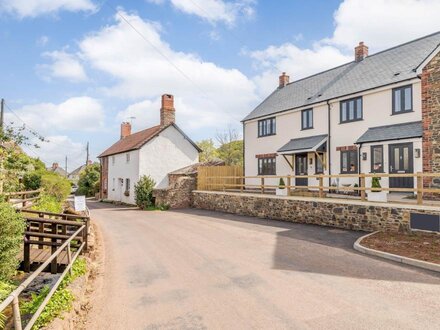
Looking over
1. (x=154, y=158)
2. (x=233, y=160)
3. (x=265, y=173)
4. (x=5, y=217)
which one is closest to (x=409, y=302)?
(x=5, y=217)

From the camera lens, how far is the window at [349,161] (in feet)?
63.5

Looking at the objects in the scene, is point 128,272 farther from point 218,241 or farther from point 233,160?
point 233,160

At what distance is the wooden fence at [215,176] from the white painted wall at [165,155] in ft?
18.5

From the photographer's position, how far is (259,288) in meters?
6.55

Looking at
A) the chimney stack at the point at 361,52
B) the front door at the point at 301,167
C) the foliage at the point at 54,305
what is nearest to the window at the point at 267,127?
the front door at the point at 301,167

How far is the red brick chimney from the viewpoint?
30.4 meters

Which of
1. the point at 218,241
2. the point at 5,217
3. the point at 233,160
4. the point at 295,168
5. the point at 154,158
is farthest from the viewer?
the point at 233,160

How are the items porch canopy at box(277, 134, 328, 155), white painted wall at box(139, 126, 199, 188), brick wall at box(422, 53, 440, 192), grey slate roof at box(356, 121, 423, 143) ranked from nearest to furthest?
brick wall at box(422, 53, 440, 192), grey slate roof at box(356, 121, 423, 143), porch canopy at box(277, 134, 328, 155), white painted wall at box(139, 126, 199, 188)

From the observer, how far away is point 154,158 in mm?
29469

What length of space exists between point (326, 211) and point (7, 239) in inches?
476

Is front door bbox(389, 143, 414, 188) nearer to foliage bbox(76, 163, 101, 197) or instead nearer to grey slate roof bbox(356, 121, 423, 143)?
grey slate roof bbox(356, 121, 423, 143)

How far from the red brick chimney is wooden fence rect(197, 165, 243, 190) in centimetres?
775

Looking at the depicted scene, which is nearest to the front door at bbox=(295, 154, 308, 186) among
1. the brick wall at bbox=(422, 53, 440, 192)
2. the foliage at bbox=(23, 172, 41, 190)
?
the brick wall at bbox=(422, 53, 440, 192)

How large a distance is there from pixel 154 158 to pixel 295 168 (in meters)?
13.4
